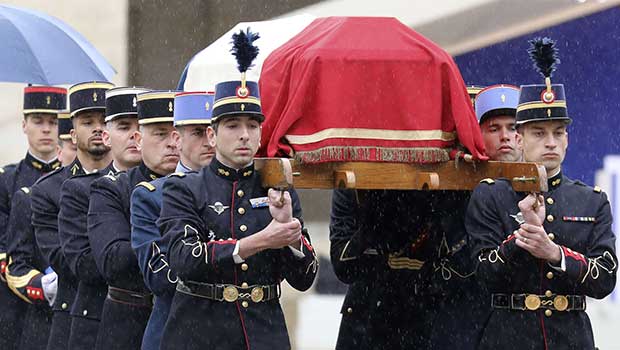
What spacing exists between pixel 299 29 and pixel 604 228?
2206 millimetres

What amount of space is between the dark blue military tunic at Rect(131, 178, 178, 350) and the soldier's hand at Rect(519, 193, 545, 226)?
4.76 ft

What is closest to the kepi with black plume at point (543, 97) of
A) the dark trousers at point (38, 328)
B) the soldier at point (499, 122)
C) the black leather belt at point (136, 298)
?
the soldier at point (499, 122)

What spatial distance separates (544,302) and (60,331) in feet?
9.10

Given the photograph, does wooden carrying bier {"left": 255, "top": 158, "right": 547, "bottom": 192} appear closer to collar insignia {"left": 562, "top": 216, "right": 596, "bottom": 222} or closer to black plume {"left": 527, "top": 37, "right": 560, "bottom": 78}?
collar insignia {"left": 562, "top": 216, "right": 596, "bottom": 222}

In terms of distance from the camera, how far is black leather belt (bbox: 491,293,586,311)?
6.73 metres

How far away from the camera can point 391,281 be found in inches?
310

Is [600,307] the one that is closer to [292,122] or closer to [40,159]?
[40,159]

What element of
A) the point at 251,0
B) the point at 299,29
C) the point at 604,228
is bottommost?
the point at 604,228

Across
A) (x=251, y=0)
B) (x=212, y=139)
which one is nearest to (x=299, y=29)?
(x=212, y=139)

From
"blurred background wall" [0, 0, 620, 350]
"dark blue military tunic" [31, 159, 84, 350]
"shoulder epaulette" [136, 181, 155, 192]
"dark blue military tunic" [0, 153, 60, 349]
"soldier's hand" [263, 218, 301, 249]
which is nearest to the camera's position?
"soldier's hand" [263, 218, 301, 249]

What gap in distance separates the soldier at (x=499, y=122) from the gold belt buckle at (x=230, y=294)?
1.71 m

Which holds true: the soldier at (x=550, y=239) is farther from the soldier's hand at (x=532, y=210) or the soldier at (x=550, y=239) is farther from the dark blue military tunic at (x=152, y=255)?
the dark blue military tunic at (x=152, y=255)

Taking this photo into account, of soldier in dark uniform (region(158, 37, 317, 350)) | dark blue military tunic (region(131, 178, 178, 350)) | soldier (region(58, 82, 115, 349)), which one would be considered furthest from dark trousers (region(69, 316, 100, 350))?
soldier in dark uniform (region(158, 37, 317, 350))

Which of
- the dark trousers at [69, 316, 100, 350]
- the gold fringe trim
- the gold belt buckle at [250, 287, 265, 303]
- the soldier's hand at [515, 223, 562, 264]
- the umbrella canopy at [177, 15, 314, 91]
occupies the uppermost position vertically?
the umbrella canopy at [177, 15, 314, 91]
